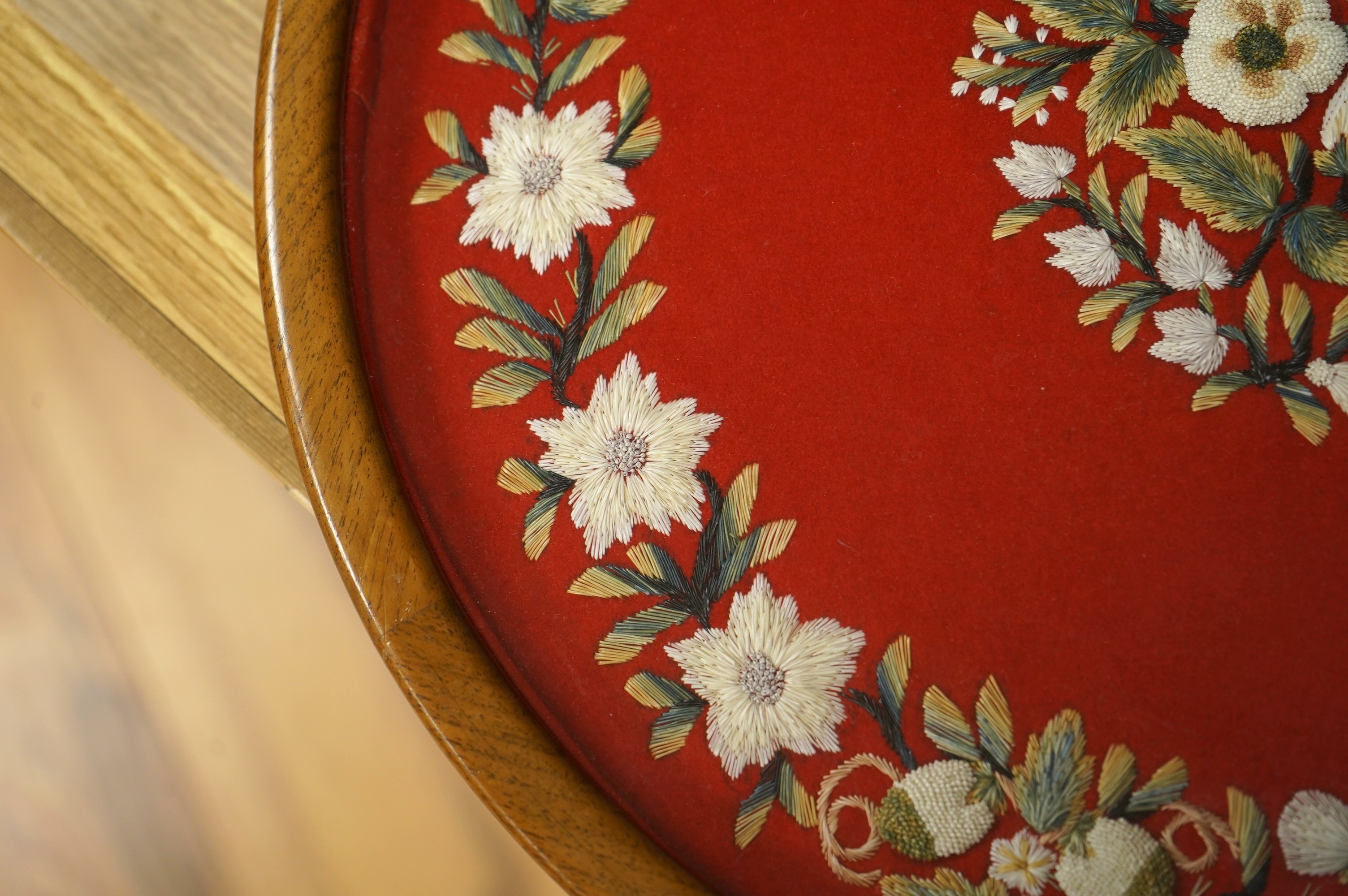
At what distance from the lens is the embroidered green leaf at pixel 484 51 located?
46 centimetres

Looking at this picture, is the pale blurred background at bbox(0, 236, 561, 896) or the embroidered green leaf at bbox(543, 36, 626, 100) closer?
the embroidered green leaf at bbox(543, 36, 626, 100)

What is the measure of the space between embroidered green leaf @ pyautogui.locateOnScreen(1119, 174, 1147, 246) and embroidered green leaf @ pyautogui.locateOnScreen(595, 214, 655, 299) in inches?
8.2

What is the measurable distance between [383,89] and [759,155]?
7.7 inches

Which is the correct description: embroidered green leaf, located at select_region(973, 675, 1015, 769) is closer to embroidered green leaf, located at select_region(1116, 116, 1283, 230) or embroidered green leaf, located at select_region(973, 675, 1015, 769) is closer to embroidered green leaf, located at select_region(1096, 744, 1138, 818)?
embroidered green leaf, located at select_region(1096, 744, 1138, 818)

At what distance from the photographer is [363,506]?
0.44 meters

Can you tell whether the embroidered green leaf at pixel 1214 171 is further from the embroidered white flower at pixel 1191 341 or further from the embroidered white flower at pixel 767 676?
the embroidered white flower at pixel 767 676

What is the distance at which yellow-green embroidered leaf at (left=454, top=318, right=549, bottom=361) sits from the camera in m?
0.45

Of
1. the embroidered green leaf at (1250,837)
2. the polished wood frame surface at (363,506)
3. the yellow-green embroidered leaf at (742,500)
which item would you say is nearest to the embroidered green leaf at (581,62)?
the polished wood frame surface at (363,506)

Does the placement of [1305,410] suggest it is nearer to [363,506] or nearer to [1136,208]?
[1136,208]

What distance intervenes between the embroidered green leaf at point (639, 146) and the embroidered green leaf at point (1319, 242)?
0.28 meters

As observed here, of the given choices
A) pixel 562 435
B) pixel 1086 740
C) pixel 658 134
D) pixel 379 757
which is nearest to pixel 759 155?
pixel 658 134

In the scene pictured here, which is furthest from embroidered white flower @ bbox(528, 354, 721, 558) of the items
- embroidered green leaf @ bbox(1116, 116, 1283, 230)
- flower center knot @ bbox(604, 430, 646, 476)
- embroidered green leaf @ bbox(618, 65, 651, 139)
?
embroidered green leaf @ bbox(1116, 116, 1283, 230)

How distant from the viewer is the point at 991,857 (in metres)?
0.39

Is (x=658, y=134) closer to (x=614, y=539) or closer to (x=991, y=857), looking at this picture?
(x=614, y=539)
